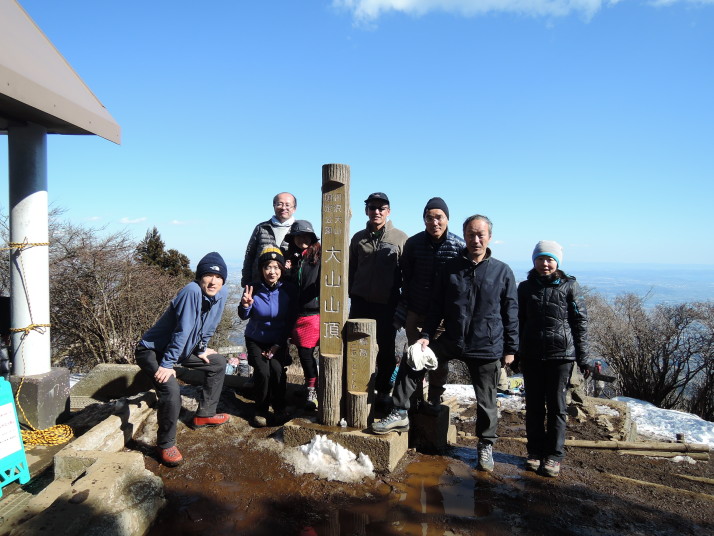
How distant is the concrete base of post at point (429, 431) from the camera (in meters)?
4.47

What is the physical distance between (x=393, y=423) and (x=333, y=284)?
1.35 meters

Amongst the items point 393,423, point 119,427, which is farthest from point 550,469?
point 119,427

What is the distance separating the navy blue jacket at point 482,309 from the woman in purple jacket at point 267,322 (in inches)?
69.9

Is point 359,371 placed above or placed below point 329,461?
above

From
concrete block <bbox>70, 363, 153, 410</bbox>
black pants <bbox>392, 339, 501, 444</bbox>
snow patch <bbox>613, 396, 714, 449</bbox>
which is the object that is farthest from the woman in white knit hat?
snow patch <bbox>613, 396, 714, 449</bbox>

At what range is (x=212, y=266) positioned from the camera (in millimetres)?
4066

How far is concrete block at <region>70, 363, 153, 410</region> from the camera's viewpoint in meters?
5.86

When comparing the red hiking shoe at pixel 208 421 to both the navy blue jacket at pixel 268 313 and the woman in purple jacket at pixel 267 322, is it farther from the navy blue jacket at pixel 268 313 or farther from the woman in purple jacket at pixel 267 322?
the navy blue jacket at pixel 268 313

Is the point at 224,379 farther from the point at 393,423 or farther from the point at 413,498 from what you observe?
the point at 413,498

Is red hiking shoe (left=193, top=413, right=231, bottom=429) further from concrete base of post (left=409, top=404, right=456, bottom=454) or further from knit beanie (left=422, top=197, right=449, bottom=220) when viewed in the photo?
knit beanie (left=422, top=197, right=449, bottom=220)

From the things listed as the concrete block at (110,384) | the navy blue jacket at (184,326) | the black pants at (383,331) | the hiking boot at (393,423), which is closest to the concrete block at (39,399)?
the concrete block at (110,384)

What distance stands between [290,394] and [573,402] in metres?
5.06

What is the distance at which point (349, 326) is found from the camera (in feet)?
13.9

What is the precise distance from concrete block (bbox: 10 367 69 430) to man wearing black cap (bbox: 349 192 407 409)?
3279 millimetres
